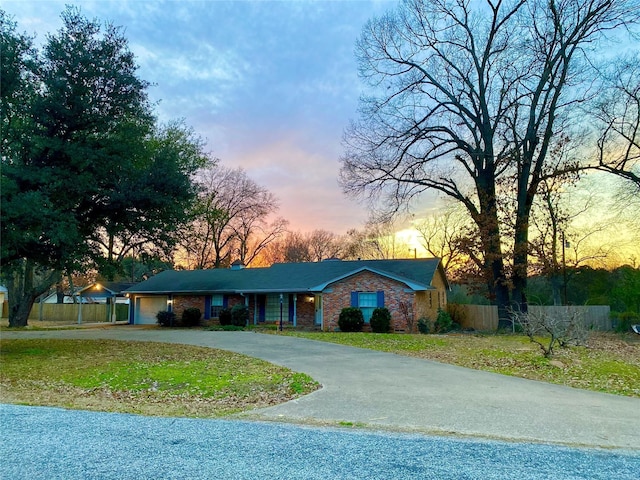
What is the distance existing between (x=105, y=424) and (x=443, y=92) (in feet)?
74.4

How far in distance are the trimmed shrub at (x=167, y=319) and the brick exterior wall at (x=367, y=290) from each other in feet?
32.3

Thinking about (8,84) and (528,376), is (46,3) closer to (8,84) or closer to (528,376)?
(8,84)

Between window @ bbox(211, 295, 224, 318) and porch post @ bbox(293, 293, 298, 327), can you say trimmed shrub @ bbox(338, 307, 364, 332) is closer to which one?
porch post @ bbox(293, 293, 298, 327)

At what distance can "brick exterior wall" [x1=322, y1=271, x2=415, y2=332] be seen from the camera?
21.2 meters

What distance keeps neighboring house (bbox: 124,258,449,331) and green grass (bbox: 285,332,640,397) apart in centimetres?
397

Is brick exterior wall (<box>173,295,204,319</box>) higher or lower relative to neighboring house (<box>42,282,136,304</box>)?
lower

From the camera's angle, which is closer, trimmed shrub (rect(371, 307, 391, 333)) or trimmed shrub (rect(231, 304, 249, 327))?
trimmed shrub (rect(371, 307, 391, 333))

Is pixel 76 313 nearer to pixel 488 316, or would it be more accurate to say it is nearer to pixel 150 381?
pixel 488 316

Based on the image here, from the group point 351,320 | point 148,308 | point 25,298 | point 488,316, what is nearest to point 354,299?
point 351,320

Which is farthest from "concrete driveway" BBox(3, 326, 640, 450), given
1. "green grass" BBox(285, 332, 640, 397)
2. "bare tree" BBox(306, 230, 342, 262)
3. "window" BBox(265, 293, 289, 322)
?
"bare tree" BBox(306, 230, 342, 262)

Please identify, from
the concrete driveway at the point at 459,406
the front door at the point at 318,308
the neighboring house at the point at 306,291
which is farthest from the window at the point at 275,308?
the concrete driveway at the point at 459,406

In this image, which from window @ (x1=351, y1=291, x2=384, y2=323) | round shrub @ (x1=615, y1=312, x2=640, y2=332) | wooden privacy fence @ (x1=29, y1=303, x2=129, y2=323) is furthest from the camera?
wooden privacy fence @ (x1=29, y1=303, x2=129, y2=323)

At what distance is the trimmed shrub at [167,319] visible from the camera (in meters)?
26.6

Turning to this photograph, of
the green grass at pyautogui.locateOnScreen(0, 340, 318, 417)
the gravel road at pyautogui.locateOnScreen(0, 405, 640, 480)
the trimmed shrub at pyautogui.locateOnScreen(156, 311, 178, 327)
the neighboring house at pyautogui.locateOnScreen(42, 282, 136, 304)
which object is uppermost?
the neighboring house at pyautogui.locateOnScreen(42, 282, 136, 304)
